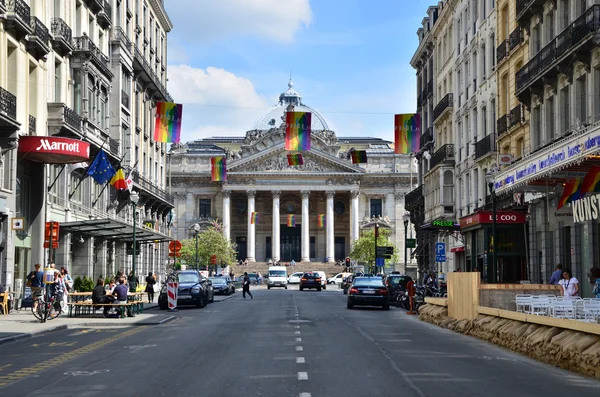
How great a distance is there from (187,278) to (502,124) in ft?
53.7

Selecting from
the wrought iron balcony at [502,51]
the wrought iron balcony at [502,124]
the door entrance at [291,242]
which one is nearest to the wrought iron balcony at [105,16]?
the wrought iron balcony at [502,51]

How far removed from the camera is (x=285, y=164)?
116 m

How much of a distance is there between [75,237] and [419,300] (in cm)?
1740

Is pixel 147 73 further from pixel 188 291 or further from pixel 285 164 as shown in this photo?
pixel 285 164

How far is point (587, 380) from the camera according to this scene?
557 inches

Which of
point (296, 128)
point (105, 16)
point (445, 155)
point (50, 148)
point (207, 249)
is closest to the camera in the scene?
point (50, 148)

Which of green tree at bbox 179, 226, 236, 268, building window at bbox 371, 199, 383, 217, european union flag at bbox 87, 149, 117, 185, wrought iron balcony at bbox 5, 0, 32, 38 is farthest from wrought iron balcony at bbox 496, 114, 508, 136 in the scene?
building window at bbox 371, 199, 383, 217

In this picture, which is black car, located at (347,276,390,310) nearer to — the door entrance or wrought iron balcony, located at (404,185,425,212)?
wrought iron balcony, located at (404,185,425,212)

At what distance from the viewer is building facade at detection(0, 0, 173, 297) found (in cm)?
3388

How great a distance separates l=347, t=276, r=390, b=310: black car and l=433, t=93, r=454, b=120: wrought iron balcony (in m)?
19.3

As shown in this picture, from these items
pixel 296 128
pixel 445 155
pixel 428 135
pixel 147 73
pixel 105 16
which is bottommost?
pixel 445 155

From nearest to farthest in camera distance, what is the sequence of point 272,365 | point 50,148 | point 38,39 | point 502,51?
point 272,365 → point 50,148 → point 38,39 → point 502,51

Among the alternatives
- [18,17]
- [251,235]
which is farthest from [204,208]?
[18,17]

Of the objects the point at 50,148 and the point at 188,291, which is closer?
the point at 50,148
